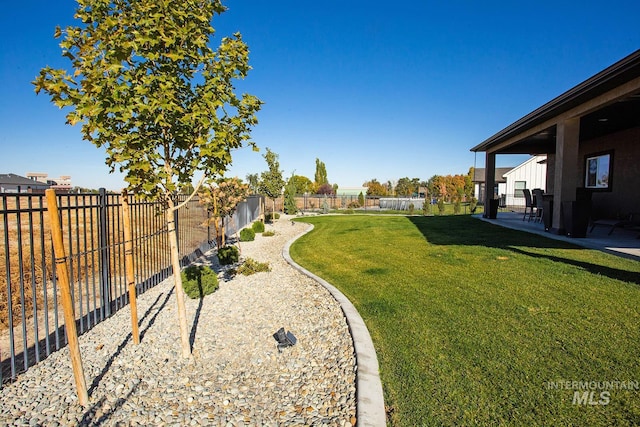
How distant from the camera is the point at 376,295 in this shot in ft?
16.8

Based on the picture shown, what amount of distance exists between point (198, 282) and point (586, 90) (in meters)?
8.79

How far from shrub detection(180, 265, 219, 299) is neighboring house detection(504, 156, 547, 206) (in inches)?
1250

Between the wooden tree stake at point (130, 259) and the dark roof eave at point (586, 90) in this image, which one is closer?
the wooden tree stake at point (130, 259)

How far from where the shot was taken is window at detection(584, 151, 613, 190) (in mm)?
11846

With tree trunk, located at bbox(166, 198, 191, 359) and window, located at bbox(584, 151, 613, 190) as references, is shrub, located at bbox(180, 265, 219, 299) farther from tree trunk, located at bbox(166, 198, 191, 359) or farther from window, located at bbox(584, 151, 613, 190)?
window, located at bbox(584, 151, 613, 190)

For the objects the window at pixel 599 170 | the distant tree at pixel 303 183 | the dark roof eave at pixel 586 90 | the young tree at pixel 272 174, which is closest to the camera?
the dark roof eave at pixel 586 90

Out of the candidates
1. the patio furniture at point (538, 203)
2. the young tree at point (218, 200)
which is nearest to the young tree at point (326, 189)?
the patio furniture at point (538, 203)

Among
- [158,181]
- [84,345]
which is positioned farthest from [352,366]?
[84,345]

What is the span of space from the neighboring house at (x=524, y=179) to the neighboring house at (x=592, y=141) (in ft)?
60.7

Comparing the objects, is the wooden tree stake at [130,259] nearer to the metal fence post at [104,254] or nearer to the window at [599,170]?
the metal fence post at [104,254]

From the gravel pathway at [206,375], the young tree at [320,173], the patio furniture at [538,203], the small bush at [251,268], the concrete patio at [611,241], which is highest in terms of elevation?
the young tree at [320,173]

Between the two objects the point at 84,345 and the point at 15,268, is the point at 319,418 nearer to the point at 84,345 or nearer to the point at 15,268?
the point at 84,345

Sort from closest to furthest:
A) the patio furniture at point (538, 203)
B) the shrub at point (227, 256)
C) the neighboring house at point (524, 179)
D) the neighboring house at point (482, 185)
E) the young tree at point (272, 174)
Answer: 1. the shrub at point (227, 256)
2. the patio furniture at point (538, 203)
3. the young tree at point (272, 174)
4. the neighboring house at point (524, 179)
5. the neighboring house at point (482, 185)

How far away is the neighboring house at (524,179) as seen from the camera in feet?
101
